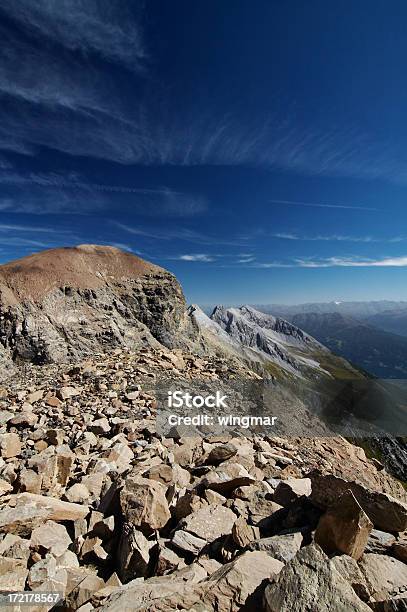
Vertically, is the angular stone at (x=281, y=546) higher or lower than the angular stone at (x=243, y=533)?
higher

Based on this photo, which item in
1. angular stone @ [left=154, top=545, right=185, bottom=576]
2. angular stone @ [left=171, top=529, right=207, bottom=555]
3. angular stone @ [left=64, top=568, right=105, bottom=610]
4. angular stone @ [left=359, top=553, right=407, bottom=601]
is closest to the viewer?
angular stone @ [left=359, top=553, right=407, bottom=601]

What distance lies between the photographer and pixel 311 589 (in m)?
4.90

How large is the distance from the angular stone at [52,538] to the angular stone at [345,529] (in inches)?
240

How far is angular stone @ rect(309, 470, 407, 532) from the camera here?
704 centimetres

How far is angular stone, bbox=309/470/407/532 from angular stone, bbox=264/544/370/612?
208cm

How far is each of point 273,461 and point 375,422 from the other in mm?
5761

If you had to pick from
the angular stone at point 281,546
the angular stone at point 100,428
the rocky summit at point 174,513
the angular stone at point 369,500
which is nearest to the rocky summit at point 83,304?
the rocky summit at point 174,513

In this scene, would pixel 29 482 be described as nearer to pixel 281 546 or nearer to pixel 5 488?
pixel 5 488

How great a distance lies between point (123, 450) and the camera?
12477mm

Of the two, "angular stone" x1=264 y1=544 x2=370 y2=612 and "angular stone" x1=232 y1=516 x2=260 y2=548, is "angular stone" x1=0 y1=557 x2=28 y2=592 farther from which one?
"angular stone" x1=264 y1=544 x2=370 y2=612

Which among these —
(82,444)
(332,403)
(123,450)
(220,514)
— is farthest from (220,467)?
(332,403)

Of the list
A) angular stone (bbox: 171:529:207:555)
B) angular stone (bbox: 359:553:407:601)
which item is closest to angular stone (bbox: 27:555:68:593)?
angular stone (bbox: 171:529:207:555)

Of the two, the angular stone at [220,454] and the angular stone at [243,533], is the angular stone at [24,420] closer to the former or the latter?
the angular stone at [220,454]

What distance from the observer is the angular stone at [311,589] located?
4711 mm
